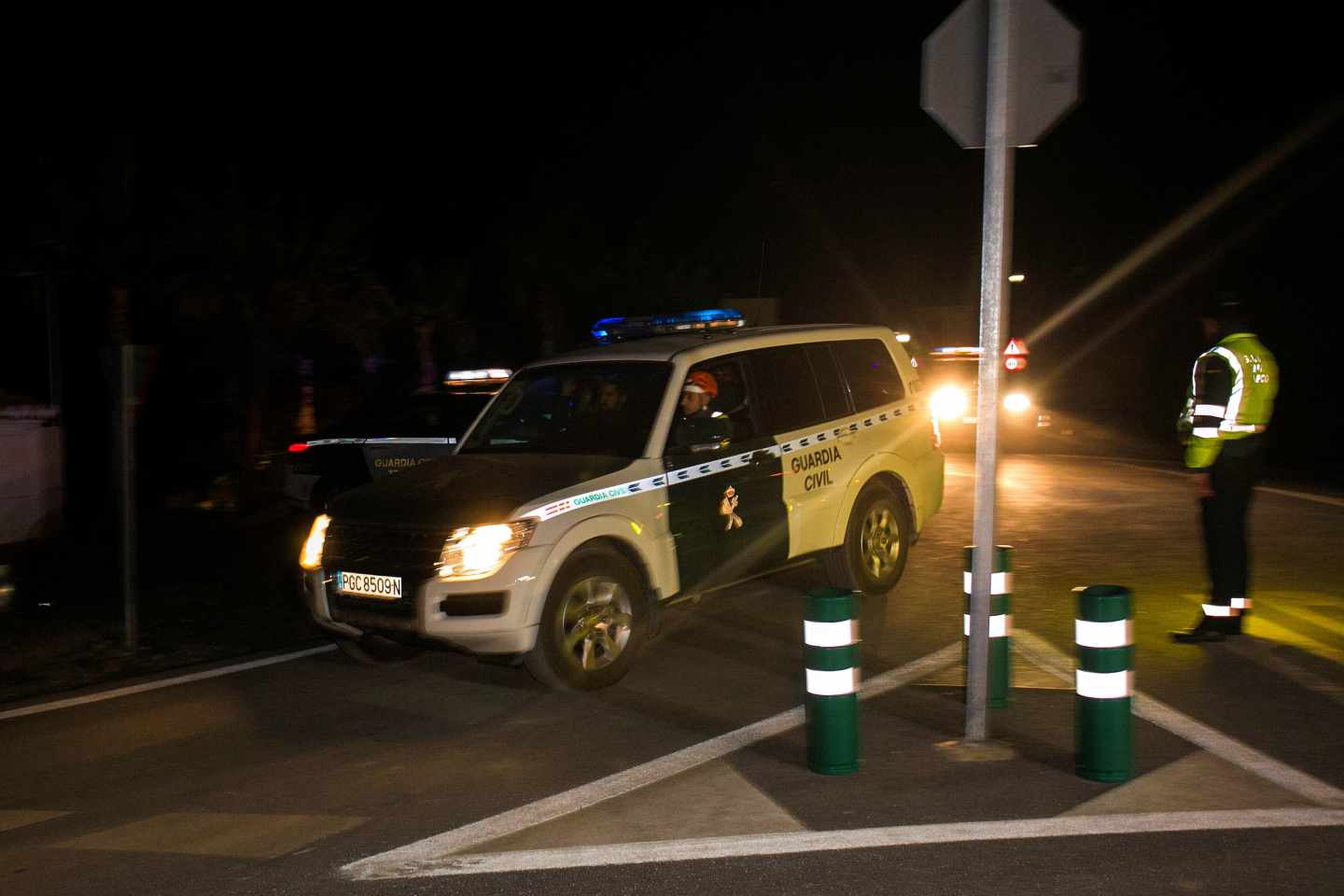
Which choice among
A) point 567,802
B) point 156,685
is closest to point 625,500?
point 567,802

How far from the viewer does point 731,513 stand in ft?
26.7

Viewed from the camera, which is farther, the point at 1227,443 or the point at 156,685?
the point at 1227,443

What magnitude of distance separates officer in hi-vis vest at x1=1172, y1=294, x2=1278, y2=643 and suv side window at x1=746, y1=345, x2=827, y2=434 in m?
2.43

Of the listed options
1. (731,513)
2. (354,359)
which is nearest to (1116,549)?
(731,513)

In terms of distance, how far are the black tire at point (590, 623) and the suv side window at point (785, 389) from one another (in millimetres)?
1668

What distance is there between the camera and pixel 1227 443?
803 cm

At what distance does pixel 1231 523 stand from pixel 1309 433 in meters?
18.8

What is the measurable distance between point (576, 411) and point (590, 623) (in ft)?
5.12

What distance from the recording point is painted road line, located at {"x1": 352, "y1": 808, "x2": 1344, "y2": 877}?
4797 mm

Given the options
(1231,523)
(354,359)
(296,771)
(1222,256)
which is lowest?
(296,771)

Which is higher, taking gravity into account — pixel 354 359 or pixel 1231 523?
pixel 354 359

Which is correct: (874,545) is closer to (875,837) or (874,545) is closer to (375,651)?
(375,651)

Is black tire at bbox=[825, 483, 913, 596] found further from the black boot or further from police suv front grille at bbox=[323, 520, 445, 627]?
police suv front grille at bbox=[323, 520, 445, 627]

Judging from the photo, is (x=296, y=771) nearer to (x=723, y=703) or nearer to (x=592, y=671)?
(x=592, y=671)
